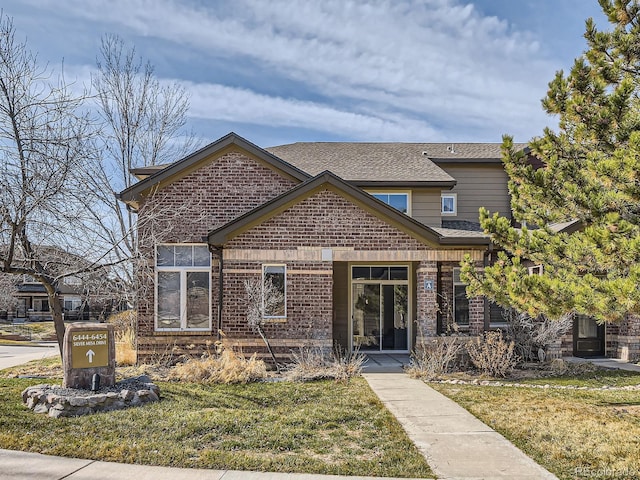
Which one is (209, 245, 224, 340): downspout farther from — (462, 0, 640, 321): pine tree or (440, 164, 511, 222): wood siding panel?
(440, 164, 511, 222): wood siding panel

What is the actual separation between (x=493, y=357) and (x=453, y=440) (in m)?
5.60

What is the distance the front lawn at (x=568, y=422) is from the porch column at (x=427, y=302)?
2259 millimetres

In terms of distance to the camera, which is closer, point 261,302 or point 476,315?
point 261,302

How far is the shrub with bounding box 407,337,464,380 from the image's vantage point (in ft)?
39.3

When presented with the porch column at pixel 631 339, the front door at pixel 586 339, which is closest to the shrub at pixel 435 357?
the front door at pixel 586 339

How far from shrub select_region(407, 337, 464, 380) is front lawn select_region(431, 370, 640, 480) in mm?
772

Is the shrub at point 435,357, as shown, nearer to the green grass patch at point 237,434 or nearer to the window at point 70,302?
the green grass patch at point 237,434

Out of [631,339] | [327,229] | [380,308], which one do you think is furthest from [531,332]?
[327,229]

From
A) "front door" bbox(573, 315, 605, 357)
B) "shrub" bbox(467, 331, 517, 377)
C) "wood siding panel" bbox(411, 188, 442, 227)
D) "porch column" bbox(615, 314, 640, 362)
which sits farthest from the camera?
"wood siding panel" bbox(411, 188, 442, 227)

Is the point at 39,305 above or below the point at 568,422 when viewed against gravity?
below

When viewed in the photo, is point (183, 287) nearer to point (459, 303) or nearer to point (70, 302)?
point (459, 303)

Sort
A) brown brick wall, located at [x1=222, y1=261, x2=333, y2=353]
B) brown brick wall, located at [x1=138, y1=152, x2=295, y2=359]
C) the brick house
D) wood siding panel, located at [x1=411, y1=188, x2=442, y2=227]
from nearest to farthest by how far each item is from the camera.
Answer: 1. brown brick wall, located at [x1=222, y1=261, x2=333, y2=353]
2. the brick house
3. brown brick wall, located at [x1=138, y1=152, x2=295, y2=359]
4. wood siding panel, located at [x1=411, y1=188, x2=442, y2=227]

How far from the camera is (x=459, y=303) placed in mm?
15086

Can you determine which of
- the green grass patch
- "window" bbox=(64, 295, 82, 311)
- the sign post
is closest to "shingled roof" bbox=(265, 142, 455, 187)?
the green grass patch
